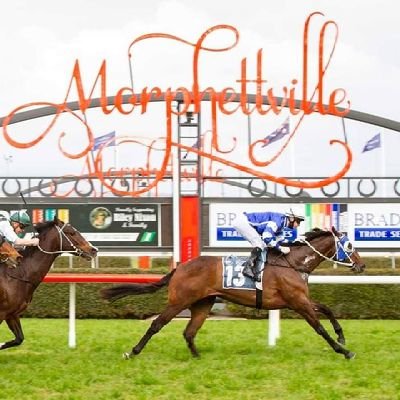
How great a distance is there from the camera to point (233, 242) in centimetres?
1692

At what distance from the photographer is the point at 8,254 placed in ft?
24.1

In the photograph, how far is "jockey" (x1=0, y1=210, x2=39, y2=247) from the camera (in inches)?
287

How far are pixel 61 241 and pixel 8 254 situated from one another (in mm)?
551

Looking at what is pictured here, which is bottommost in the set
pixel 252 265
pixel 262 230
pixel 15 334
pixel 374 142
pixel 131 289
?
pixel 15 334

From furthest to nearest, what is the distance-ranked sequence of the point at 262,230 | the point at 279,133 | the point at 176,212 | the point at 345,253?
the point at 279,133
the point at 176,212
the point at 345,253
the point at 262,230

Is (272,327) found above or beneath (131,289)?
beneath

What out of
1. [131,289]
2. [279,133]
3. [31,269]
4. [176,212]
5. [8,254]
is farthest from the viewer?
[279,133]

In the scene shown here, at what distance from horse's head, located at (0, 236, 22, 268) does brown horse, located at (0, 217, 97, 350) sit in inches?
2.1

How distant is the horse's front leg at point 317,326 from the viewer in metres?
7.43

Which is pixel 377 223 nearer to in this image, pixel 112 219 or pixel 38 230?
pixel 112 219

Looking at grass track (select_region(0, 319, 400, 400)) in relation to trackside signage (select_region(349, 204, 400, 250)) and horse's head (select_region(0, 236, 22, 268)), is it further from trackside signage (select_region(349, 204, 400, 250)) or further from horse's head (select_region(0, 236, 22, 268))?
trackside signage (select_region(349, 204, 400, 250))

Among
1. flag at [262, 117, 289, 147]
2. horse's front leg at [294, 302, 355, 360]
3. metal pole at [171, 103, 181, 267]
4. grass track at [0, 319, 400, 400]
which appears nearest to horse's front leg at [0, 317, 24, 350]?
grass track at [0, 319, 400, 400]

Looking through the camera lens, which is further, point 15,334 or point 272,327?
point 272,327

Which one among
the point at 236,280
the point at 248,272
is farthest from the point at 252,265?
the point at 236,280
